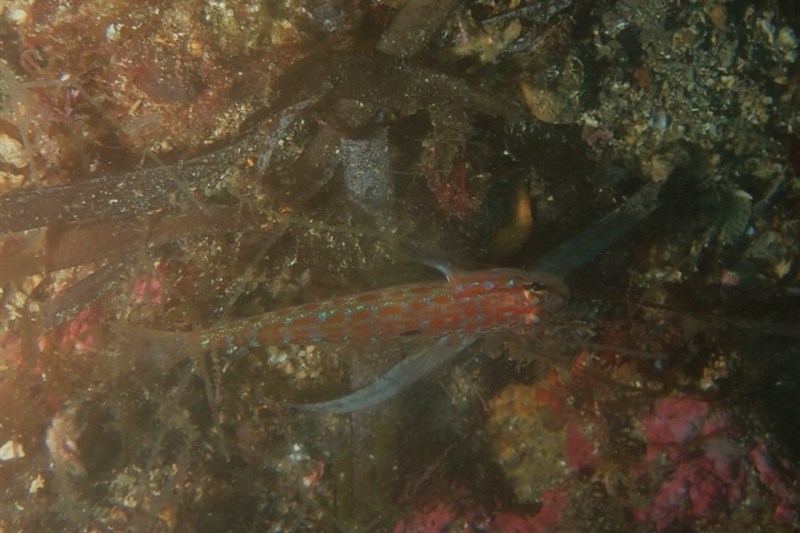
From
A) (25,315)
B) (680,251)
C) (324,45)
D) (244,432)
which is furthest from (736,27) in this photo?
(25,315)

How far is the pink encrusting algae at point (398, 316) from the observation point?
3.95 meters

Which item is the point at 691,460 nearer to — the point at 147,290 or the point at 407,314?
the point at 407,314

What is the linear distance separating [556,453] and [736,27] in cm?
363

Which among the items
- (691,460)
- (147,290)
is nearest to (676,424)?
(691,460)

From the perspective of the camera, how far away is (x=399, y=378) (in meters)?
4.46

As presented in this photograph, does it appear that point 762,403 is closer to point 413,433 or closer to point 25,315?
point 413,433

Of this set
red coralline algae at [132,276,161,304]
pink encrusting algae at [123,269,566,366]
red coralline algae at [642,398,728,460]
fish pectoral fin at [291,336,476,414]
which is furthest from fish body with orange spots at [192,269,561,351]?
→ red coralline algae at [642,398,728,460]

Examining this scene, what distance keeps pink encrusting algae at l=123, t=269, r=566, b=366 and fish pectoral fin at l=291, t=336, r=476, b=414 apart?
15cm

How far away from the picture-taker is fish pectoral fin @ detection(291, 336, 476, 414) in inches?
170

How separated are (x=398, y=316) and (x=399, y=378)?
0.68 m

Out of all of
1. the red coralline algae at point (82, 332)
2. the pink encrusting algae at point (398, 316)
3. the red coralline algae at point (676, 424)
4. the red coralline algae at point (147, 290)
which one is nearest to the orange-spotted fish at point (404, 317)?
the pink encrusting algae at point (398, 316)

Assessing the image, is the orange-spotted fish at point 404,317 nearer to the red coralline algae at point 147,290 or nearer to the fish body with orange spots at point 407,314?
the fish body with orange spots at point 407,314

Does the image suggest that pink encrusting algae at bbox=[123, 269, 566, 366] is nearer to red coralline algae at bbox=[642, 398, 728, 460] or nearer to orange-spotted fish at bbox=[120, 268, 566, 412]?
orange-spotted fish at bbox=[120, 268, 566, 412]

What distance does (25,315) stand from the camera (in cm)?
462
